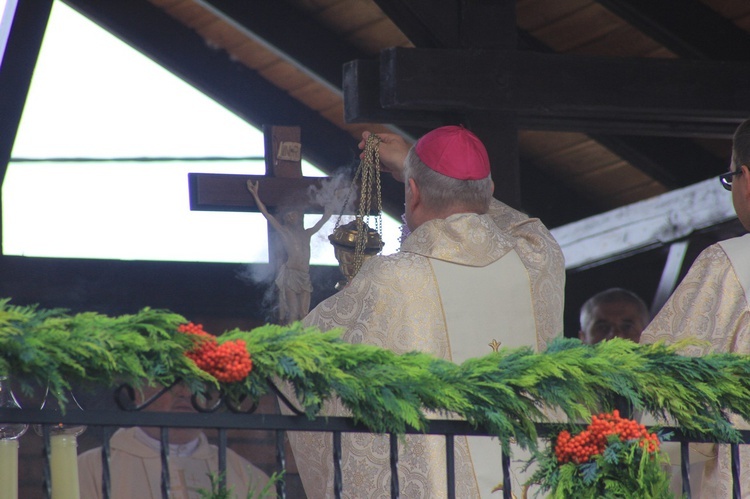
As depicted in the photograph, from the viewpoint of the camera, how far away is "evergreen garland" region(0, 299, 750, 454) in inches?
90.3

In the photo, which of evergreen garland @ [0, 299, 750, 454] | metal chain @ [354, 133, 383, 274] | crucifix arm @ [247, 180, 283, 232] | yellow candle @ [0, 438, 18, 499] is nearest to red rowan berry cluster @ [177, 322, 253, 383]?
evergreen garland @ [0, 299, 750, 454]

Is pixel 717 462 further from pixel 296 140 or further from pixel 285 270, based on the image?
pixel 296 140

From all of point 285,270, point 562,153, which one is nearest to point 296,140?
point 285,270

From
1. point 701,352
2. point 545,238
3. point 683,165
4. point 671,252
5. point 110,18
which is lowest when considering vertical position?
point 701,352

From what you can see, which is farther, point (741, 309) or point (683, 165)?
point (683, 165)

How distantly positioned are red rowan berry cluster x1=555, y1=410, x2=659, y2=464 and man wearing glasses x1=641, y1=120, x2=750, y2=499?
3.51 ft

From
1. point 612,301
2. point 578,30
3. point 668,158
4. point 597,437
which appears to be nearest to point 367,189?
point 597,437

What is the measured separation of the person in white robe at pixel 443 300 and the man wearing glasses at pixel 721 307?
455mm

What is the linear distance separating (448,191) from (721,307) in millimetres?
924

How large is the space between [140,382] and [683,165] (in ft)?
20.1

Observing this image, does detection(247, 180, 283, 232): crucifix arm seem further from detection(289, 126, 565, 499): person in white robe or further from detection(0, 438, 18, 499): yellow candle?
detection(0, 438, 18, 499): yellow candle

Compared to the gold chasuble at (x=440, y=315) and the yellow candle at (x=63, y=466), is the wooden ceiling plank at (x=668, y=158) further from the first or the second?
the yellow candle at (x=63, y=466)

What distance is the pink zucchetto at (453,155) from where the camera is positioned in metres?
4.11

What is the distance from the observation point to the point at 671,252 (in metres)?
7.83
